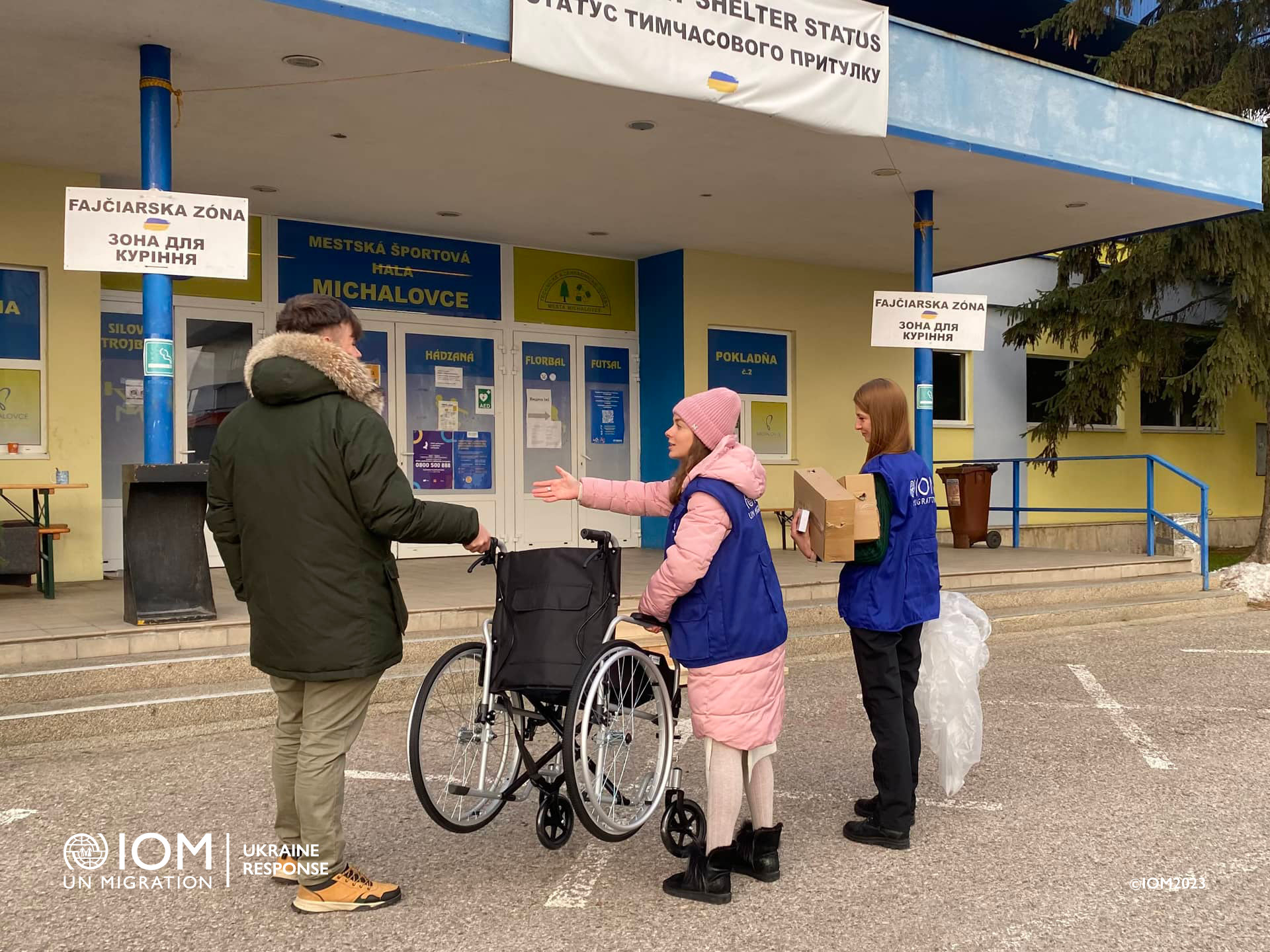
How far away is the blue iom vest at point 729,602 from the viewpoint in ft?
11.4

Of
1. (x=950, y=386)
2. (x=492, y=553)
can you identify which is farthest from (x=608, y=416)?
(x=492, y=553)

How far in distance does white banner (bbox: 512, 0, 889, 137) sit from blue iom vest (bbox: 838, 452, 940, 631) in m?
3.79

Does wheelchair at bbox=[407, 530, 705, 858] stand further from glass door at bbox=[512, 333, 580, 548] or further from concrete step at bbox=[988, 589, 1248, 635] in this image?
glass door at bbox=[512, 333, 580, 548]

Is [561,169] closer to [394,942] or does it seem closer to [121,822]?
[121,822]

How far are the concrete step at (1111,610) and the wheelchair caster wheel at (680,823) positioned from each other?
581 cm

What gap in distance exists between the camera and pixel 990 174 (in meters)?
A: 9.49

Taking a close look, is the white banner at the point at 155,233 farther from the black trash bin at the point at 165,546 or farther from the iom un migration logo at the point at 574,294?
the iom un migration logo at the point at 574,294

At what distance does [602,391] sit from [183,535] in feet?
21.5

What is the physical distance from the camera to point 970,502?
42.8 ft

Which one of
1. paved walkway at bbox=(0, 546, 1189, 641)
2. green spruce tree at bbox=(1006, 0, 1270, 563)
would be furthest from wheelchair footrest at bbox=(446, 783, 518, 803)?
green spruce tree at bbox=(1006, 0, 1270, 563)

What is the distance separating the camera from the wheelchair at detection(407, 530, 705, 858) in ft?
11.8

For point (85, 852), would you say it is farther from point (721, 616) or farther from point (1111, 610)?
point (1111, 610)

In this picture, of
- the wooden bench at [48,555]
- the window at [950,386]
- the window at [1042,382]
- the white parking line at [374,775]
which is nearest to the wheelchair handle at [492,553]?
the white parking line at [374,775]

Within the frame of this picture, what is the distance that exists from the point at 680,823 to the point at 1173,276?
1178 centimetres
